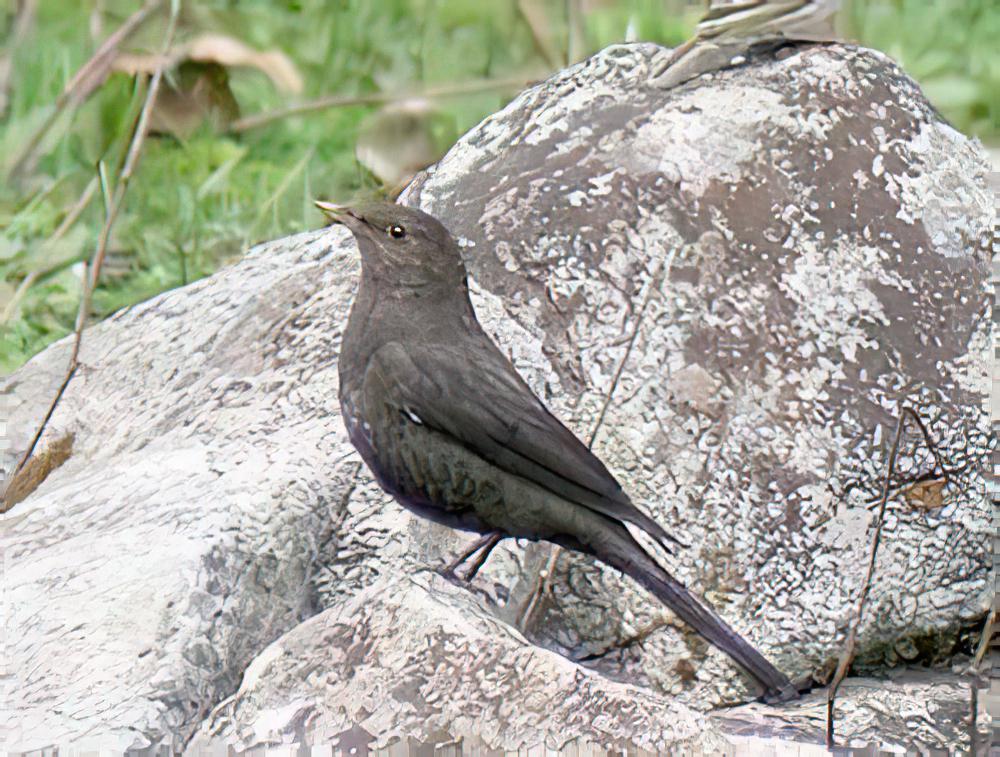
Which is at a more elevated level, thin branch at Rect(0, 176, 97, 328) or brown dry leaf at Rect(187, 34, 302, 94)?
brown dry leaf at Rect(187, 34, 302, 94)

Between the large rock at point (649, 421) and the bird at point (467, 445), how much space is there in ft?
0.55

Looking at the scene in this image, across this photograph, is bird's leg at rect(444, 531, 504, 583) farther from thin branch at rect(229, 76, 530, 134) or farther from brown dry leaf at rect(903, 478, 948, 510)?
thin branch at rect(229, 76, 530, 134)

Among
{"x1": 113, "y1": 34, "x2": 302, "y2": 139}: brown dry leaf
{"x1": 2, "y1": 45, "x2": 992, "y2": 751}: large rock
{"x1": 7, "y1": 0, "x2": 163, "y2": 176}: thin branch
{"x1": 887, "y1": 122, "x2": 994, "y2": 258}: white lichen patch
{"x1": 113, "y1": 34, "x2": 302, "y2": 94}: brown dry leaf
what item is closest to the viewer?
{"x1": 2, "y1": 45, "x2": 992, "y2": 751}: large rock

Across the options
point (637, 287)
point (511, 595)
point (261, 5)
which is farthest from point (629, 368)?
point (261, 5)

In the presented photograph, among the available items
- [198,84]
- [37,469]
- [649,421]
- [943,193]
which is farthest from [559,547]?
[198,84]

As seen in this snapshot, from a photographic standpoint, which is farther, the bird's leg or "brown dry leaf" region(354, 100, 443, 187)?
"brown dry leaf" region(354, 100, 443, 187)

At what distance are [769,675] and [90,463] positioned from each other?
157 cm

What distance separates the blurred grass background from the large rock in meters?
1.64

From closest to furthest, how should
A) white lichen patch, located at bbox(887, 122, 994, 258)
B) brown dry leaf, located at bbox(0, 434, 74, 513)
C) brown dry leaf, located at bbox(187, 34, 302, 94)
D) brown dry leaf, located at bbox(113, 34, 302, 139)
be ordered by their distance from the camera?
white lichen patch, located at bbox(887, 122, 994, 258) < brown dry leaf, located at bbox(0, 434, 74, 513) < brown dry leaf, located at bbox(113, 34, 302, 139) < brown dry leaf, located at bbox(187, 34, 302, 94)

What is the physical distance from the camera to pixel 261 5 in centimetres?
622

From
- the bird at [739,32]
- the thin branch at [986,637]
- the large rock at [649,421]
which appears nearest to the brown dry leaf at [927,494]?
the large rock at [649,421]

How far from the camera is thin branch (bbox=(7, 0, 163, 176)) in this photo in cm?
475

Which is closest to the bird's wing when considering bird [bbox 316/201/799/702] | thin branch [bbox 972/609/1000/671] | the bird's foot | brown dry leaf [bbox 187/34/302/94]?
bird [bbox 316/201/799/702]

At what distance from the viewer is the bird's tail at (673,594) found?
2.57 m
